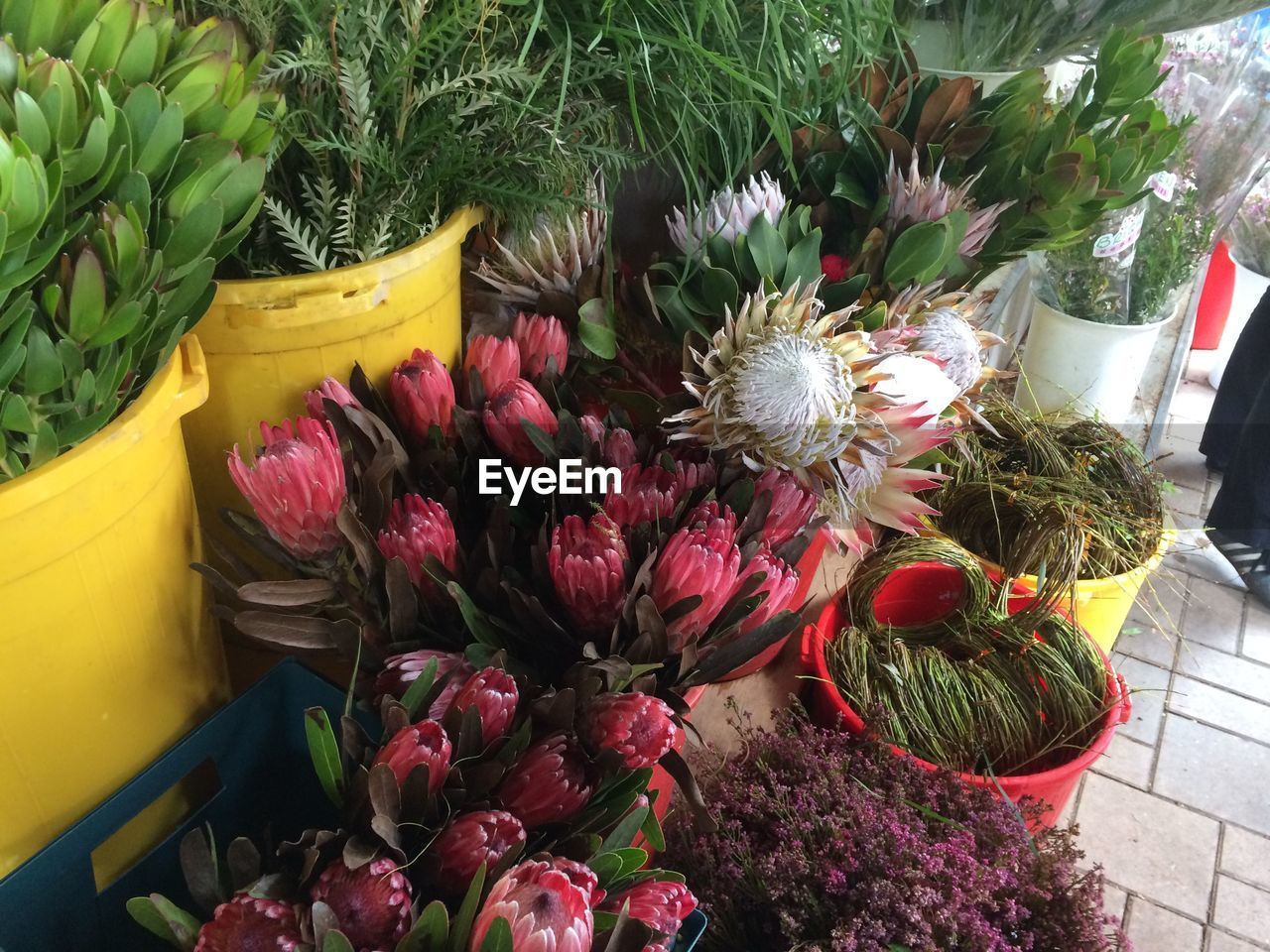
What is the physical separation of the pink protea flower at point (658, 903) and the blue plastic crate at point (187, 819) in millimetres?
71

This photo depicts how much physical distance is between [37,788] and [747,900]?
438 millimetres

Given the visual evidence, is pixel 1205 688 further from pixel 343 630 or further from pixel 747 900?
pixel 343 630

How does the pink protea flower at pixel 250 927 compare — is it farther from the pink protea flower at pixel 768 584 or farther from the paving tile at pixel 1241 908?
the paving tile at pixel 1241 908

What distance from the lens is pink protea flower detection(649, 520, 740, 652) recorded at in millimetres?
521

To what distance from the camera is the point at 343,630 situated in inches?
19.7

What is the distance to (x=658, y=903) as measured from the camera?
43cm

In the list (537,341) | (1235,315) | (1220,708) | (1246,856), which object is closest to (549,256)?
(537,341)

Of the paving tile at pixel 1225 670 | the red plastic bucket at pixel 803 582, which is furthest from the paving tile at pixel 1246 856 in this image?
the red plastic bucket at pixel 803 582

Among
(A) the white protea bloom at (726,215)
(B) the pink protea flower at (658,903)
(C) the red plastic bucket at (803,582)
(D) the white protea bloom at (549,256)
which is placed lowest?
(C) the red plastic bucket at (803,582)

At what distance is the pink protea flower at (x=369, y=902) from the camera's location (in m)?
0.39

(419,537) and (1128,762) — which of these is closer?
(419,537)

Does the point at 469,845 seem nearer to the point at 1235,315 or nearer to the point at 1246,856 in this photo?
the point at 1246,856

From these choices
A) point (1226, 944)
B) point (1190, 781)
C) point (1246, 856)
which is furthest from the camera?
point (1190, 781)

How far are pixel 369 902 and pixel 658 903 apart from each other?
0.13 metres
